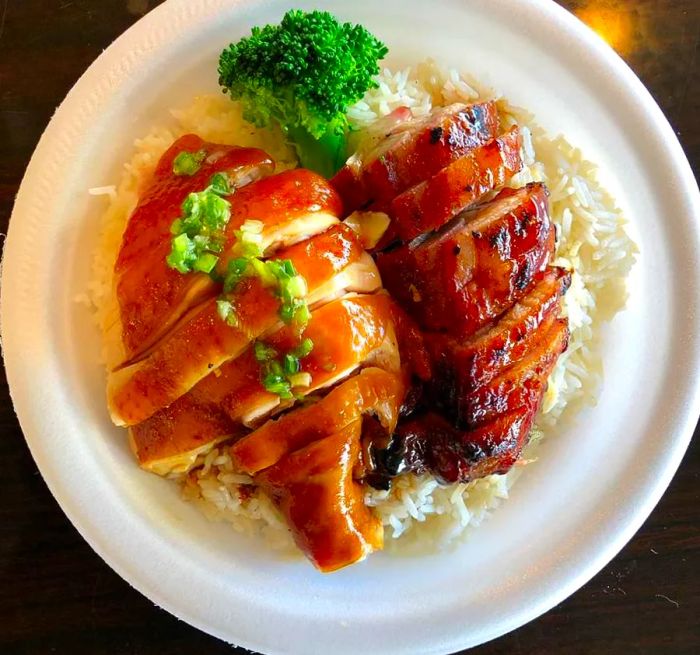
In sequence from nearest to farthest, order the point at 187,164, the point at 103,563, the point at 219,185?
the point at 219,185, the point at 187,164, the point at 103,563

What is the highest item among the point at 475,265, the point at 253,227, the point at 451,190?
the point at 451,190

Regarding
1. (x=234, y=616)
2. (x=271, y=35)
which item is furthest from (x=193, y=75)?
(x=234, y=616)

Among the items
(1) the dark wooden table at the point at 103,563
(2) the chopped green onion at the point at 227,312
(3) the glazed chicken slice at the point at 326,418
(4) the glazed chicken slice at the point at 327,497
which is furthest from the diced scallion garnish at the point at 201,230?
(1) the dark wooden table at the point at 103,563

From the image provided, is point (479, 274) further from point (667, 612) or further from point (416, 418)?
point (667, 612)

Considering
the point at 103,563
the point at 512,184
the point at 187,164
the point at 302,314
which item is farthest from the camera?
the point at 103,563

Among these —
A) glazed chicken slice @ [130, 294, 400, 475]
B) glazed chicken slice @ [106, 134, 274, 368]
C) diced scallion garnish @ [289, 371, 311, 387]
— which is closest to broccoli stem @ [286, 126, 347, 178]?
glazed chicken slice @ [106, 134, 274, 368]

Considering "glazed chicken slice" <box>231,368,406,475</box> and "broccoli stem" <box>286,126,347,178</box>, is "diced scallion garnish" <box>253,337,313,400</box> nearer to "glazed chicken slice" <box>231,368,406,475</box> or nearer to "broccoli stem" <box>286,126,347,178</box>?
"glazed chicken slice" <box>231,368,406,475</box>

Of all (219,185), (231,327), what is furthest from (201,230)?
(231,327)

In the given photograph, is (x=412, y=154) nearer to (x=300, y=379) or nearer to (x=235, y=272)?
(x=235, y=272)
